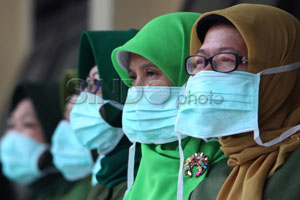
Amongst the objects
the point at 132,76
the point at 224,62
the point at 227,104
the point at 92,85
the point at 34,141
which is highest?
the point at 224,62

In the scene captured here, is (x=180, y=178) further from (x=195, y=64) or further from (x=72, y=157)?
(x=72, y=157)

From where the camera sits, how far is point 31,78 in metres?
6.96

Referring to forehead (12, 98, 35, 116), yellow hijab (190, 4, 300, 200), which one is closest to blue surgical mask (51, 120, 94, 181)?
forehead (12, 98, 35, 116)

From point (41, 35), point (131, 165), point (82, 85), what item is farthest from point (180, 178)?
point (41, 35)

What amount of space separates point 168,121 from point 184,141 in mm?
116

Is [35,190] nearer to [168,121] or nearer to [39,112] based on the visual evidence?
[39,112]

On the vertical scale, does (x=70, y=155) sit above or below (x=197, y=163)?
below

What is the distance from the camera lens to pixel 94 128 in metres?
2.90

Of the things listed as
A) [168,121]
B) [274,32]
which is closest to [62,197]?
[168,121]

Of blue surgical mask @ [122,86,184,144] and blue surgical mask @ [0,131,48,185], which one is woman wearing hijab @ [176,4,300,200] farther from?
blue surgical mask @ [0,131,48,185]

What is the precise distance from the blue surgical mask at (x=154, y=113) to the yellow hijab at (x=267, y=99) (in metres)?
0.36

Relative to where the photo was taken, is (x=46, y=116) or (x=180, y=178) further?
(x=46, y=116)

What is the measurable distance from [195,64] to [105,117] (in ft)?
2.66

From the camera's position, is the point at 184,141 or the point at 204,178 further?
the point at 184,141
